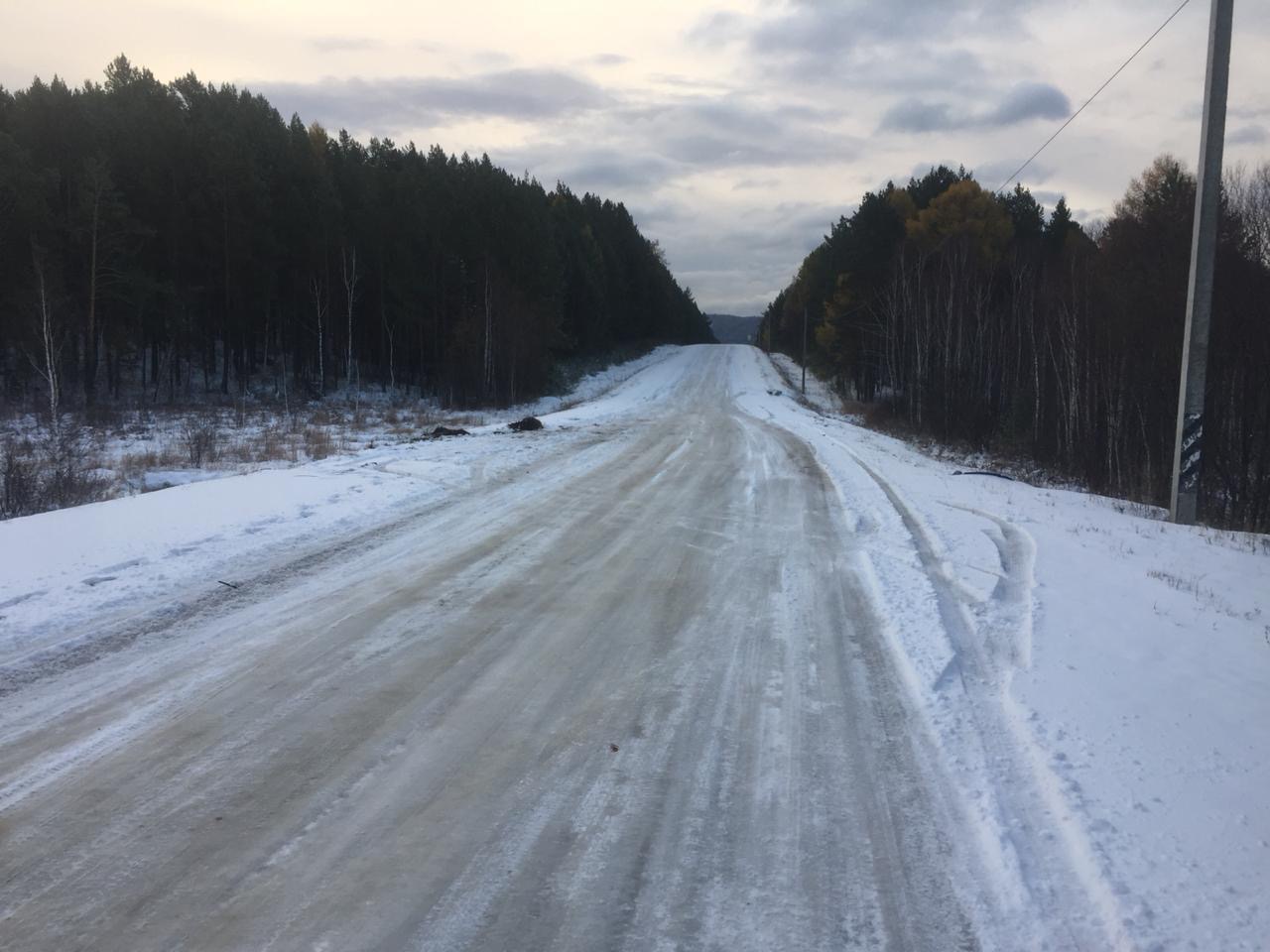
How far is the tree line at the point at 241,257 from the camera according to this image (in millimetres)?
30844

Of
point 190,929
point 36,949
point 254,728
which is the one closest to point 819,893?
point 190,929

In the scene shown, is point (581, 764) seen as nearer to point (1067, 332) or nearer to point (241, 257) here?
point (1067, 332)

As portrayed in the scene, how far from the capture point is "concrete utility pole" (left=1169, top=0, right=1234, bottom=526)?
1072cm

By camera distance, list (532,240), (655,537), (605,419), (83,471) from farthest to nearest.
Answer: (532,240), (605,419), (83,471), (655,537)

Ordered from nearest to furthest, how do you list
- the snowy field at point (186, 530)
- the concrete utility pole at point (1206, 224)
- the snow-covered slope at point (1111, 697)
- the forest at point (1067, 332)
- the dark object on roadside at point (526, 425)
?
1. the snow-covered slope at point (1111, 697)
2. the snowy field at point (186, 530)
3. the concrete utility pole at point (1206, 224)
4. the forest at point (1067, 332)
5. the dark object on roadside at point (526, 425)

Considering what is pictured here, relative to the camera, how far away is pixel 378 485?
1137 centimetres

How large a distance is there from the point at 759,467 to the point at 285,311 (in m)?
35.9

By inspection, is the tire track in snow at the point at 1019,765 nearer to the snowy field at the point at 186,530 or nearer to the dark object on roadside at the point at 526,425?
the snowy field at the point at 186,530

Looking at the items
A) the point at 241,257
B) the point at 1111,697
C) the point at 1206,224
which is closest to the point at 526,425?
the point at 1206,224

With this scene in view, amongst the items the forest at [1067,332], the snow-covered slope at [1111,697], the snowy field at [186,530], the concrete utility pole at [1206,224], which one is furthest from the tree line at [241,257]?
the concrete utility pole at [1206,224]

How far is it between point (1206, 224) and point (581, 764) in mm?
11406

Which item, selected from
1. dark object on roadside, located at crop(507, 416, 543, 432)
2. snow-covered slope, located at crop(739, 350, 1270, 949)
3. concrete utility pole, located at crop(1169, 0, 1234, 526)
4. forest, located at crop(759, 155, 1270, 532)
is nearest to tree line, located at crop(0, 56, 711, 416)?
dark object on roadside, located at crop(507, 416, 543, 432)

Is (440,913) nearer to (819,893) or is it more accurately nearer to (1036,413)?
(819,893)

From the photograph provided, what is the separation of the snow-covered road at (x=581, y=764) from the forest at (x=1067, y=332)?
12.5 m
